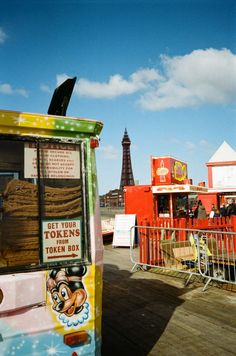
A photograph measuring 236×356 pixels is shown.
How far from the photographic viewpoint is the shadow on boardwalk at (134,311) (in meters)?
4.46

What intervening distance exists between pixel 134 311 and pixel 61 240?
135 inches

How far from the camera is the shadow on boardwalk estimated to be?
446cm

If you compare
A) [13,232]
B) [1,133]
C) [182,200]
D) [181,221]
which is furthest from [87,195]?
[182,200]

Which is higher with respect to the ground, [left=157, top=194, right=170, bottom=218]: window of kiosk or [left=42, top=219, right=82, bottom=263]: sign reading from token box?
[left=157, top=194, right=170, bottom=218]: window of kiosk

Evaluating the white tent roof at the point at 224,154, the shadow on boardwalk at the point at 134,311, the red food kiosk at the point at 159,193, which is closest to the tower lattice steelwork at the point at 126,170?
the white tent roof at the point at 224,154

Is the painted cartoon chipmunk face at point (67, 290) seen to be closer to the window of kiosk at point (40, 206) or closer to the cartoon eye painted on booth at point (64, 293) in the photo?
the cartoon eye painted on booth at point (64, 293)

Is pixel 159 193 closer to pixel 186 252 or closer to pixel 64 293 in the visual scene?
pixel 186 252

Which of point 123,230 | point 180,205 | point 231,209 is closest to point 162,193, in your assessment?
point 180,205

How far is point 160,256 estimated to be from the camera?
368 inches

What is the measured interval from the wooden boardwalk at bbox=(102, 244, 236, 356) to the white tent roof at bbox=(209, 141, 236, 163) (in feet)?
60.3

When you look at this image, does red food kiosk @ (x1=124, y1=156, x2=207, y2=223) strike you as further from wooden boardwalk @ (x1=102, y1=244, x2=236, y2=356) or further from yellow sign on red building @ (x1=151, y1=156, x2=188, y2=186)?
wooden boardwalk @ (x1=102, y1=244, x2=236, y2=356)

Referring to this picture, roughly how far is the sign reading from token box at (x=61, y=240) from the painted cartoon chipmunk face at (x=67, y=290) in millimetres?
128

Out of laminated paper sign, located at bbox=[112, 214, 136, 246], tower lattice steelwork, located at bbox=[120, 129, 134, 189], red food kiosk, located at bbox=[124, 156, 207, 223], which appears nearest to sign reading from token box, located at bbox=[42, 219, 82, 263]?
laminated paper sign, located at bbox=[112, 214, 136, 246]

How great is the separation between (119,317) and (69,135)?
→ 3723mm
